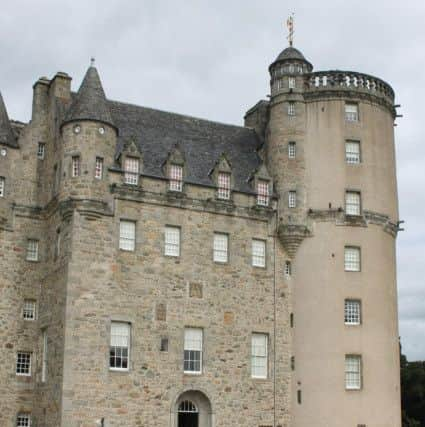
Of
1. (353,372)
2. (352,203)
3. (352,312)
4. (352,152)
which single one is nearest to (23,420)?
(353,372)

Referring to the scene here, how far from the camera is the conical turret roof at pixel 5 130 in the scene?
127ft

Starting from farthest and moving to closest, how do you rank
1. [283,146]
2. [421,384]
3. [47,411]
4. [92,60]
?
1. [421,384]
2. [283,146]
3. [92,60]
4. [47,411]

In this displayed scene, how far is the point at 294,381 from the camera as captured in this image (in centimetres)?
3925

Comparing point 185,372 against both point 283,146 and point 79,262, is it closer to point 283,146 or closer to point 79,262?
point 79,262

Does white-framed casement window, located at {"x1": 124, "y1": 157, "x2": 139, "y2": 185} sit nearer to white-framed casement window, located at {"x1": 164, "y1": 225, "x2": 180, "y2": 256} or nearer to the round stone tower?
white-framed casement window, located at {"x1": 164, "y1": 225, "x2": 180, "y2": 256}

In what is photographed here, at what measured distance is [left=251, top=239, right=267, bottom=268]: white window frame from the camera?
131 ft

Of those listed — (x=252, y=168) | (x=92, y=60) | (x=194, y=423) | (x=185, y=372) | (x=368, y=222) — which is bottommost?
(x=194, y=423)

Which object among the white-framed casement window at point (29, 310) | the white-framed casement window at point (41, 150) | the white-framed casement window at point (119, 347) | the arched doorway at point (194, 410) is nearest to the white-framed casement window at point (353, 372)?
the arched doorway at point (194, 410)

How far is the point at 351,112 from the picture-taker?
42.2 m

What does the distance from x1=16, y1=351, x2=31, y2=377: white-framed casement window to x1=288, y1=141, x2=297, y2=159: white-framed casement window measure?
16411mm

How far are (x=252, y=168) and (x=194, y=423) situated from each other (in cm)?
1365

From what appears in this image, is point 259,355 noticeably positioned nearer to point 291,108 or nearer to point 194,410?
point 194,410

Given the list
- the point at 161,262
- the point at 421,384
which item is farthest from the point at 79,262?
the point at 421,384

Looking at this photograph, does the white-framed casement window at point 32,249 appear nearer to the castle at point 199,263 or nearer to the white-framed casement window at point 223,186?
the castle at point 199,263
